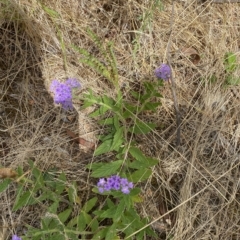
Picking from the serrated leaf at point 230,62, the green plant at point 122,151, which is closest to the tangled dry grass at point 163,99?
the serrated leaf at point 230,62

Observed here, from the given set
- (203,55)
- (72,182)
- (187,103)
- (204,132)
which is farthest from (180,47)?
(72,182)

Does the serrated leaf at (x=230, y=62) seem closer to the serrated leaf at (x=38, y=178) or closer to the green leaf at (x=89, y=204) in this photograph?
the green leaf at (x=89, y=204)

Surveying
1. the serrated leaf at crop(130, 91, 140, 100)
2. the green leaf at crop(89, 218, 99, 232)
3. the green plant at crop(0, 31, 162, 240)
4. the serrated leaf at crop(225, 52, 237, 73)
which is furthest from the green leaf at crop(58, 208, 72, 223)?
the serrated leaf at crop(225, 52, 237, 73)

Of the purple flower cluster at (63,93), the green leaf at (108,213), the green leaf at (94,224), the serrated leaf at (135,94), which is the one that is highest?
the purple flower cluster at (63,93)

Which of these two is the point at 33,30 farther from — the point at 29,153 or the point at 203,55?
the point at 203,55

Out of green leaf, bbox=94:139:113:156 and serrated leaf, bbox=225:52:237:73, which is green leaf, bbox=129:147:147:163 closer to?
green leaf, bbox=94:139:113:156
